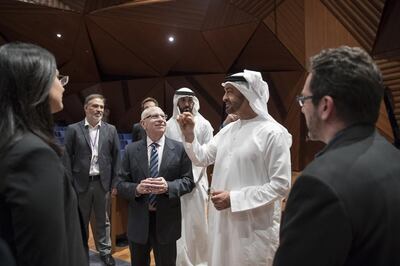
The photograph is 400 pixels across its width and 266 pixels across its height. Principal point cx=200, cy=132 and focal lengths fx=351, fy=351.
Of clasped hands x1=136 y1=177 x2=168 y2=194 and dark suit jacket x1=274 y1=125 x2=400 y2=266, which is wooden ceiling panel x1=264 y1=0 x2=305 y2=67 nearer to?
clasped hands x1=136 y1=177 x2=168 y2=194

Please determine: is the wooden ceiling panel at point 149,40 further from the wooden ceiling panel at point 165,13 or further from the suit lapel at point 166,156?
the suit lapel at point 166,156

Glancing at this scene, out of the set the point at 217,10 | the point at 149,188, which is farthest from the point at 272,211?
the point at 217,10

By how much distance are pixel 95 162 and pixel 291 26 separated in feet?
12.5

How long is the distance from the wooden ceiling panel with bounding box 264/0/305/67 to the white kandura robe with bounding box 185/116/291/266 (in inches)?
144

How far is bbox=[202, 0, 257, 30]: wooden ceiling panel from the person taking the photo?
6.00m

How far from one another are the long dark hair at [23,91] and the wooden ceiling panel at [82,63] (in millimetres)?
6469

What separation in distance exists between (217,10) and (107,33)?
2459 mm

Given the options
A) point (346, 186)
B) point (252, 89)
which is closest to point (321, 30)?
point (252, 89)

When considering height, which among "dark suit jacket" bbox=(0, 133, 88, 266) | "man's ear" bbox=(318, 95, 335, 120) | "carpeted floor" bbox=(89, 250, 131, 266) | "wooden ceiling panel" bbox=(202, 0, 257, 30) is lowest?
"carpeted floor" bbox=(89, 250, 131, 266)

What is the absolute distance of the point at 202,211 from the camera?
134 inches

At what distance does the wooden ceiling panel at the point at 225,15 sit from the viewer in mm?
6004

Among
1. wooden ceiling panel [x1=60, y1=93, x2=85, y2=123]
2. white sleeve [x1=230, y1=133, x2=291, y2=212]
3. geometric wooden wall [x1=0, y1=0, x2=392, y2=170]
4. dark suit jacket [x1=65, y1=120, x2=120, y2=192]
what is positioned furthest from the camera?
wooden ceiling panel [x1=60, y1=93, x2=85, y2=123]

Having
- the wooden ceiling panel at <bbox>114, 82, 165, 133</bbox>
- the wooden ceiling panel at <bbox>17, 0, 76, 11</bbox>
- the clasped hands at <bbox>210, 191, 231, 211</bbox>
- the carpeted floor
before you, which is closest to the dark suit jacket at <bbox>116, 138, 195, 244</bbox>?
the clasped hands at <bbox>210, 191, 231, 211</bbox>

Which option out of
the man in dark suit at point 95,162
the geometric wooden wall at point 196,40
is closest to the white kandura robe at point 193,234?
the man in dark suit at point 95,162
